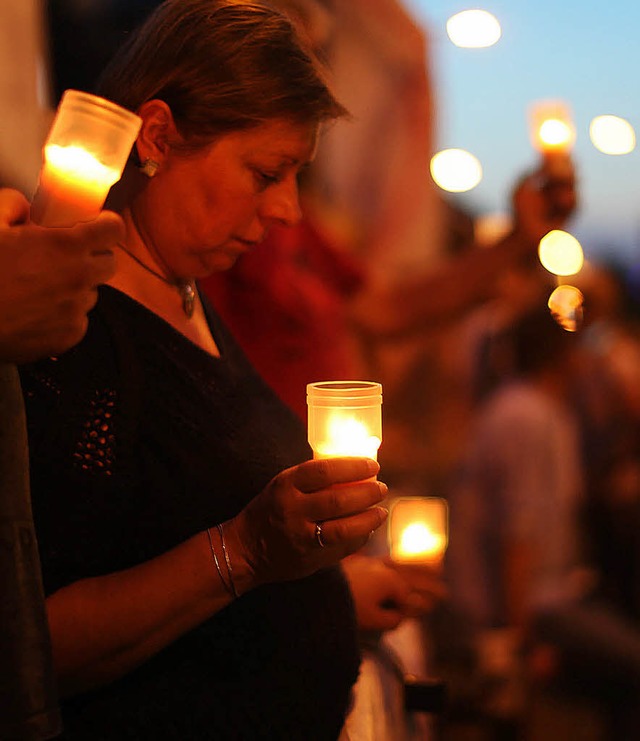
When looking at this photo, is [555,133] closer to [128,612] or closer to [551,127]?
[551,127]

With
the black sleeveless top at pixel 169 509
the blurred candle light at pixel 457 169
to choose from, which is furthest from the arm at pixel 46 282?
the blurred candle light at pixel 457 169

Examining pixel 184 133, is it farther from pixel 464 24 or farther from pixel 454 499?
pixel 454 499

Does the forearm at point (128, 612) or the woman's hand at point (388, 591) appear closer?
the forearm at point (128, 612)

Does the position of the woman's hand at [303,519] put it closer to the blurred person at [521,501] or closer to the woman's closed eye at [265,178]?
the woman's closed eye at [265,178]

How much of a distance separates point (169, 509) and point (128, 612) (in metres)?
0.14

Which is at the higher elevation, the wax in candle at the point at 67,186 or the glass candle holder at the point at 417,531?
the wax in candle at the point at 67,186

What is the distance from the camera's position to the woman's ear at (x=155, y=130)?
1.24 meters

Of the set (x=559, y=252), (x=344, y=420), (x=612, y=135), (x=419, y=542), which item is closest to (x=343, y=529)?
(x=344, y=420)

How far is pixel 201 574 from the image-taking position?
44.0 inches

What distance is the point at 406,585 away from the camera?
1.63m

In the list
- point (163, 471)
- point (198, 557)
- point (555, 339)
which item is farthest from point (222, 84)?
point (555, 339)

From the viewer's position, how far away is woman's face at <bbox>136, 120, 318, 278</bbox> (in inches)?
50.0

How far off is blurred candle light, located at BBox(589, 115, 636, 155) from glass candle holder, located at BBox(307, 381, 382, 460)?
81.6 inches

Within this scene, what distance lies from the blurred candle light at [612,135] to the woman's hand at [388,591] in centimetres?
179
